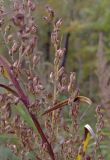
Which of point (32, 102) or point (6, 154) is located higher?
point (32, 102)

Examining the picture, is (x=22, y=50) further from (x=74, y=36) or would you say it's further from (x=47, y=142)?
(x=74, y=36)

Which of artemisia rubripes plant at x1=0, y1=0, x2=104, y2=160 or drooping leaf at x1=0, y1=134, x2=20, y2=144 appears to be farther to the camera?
drooping leaf at x1=0, y1=134, x2=20, y2=144

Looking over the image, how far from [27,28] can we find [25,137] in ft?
0.86

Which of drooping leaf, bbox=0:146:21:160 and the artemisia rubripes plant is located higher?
the artemisia rubripes plant

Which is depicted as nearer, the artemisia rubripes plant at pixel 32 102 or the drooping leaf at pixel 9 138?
the artemisia rubripes plant at pixel 32 102

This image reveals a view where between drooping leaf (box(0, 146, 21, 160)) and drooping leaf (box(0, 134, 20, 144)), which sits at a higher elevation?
drooping leaf (box(0, 134, 20, 144))

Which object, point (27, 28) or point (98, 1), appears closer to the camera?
point (27, 28)

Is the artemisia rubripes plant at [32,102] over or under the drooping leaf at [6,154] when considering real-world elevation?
over

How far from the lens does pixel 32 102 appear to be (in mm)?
1120

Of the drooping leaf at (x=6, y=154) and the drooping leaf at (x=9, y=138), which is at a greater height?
the drooping leaf at (x=9, y=138)

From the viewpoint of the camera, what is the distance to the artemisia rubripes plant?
1.08m

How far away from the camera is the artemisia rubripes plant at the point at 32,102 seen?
1.08 m

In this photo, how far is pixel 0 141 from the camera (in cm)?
119

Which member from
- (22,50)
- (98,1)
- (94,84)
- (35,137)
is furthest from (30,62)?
(98,1)
